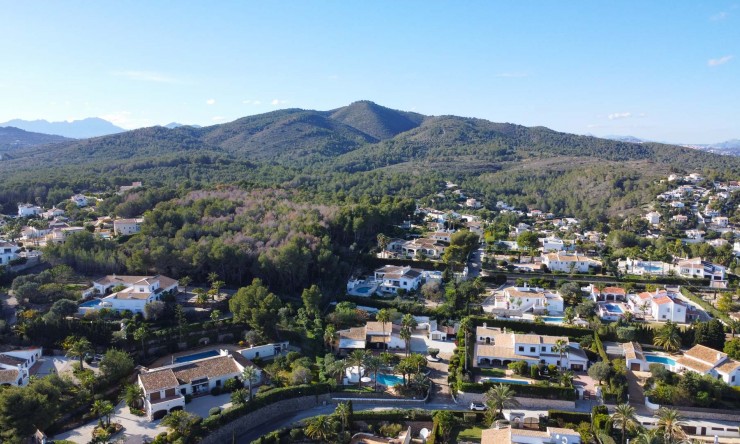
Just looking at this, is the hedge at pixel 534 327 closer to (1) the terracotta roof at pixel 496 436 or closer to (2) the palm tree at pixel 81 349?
(1) the terracotta roof at pixel 496 436

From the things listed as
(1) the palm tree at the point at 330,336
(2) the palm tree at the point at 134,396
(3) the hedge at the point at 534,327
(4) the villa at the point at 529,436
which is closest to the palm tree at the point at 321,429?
(4) the villa at the point at 529,436

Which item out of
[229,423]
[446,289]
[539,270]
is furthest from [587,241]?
[229,423]

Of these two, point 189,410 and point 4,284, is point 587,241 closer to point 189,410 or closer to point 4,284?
point 189,410

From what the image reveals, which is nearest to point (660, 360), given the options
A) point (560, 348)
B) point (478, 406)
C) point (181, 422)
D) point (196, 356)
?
point (560, 348)

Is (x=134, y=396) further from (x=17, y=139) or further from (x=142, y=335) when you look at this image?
(x=17, y=139)

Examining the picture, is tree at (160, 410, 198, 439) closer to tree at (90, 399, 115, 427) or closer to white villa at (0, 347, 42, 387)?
tree at (90, 399, 115, 427)

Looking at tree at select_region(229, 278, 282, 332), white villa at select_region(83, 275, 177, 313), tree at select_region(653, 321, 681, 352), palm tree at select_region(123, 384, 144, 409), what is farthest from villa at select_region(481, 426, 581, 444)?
white villa at select_region(83, 275, 177, 313)
